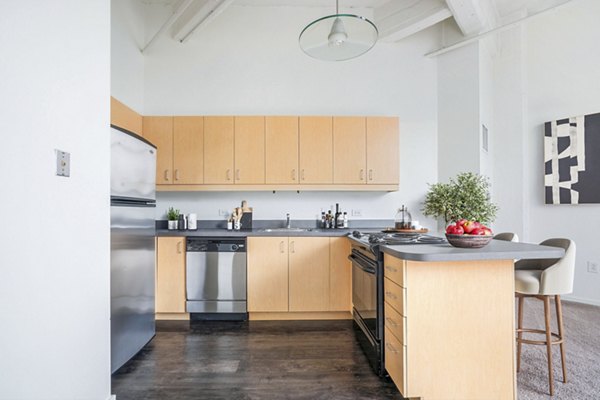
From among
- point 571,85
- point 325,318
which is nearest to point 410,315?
point 325,318

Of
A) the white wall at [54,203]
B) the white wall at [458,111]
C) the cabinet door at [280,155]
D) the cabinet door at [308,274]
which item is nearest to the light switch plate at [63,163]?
the white wall at [54,203]

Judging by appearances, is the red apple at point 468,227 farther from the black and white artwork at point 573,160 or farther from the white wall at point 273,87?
the black and white artwork at point 573,160

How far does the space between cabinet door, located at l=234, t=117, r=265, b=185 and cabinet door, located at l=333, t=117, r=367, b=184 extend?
83 cm

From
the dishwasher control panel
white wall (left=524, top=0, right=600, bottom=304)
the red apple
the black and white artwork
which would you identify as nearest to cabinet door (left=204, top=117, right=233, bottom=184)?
the dishwasher control panel

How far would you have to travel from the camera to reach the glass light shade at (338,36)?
212cm

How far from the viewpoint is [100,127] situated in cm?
161

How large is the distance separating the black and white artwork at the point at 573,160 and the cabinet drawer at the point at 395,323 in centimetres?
344

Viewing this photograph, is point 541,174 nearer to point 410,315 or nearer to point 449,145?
point 449,145

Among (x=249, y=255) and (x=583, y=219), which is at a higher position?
(x=583, y=219)

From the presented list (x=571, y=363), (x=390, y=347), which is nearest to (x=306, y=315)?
(x=390, y=347)

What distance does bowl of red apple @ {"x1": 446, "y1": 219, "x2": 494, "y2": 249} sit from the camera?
65.0 inches

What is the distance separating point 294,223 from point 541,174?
3349mm

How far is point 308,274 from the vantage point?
3.15 m

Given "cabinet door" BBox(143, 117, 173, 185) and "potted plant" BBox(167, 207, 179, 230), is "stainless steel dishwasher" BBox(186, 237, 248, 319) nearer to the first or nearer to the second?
"potted plant" BBox(167, 207, 179, 230)
